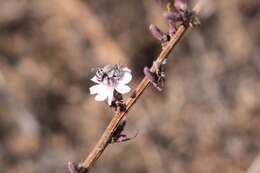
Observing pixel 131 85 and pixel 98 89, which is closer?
pixel 98 89

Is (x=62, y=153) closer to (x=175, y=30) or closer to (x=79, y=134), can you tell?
(x=79, y=134)

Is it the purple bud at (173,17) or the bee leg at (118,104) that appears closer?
the purple bud at (173,17)

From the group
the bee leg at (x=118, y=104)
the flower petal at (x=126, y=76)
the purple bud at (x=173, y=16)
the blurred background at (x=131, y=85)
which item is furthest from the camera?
the blurred background at (x=131, y=85)

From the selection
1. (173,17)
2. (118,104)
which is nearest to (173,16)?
(173,17)

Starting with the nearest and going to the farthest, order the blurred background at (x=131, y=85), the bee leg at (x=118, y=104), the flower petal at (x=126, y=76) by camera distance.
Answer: the bee leg at (x=118, y=104) < the flower petal at (x=126, y=76) < the blurred background at (x=131, y=85)

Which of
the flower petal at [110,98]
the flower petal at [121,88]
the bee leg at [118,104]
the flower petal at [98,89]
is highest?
the flower petal at [98,89]

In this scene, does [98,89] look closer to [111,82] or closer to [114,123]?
[111,82]

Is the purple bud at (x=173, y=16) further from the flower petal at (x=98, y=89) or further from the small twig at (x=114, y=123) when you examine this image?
the flower petal at (x=98, y=89)

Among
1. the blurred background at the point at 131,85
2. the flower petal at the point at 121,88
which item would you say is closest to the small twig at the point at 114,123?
the flower petal at the point at 121,88
